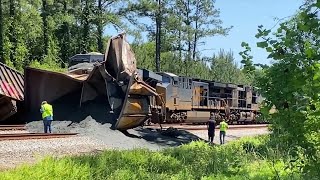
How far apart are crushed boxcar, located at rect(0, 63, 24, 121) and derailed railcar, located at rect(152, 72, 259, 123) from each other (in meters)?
6.97

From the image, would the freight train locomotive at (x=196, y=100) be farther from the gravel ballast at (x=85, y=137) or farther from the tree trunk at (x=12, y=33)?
the tree trunk at (x=12, y=33)

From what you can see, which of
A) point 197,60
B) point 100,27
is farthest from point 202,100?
point 197,60

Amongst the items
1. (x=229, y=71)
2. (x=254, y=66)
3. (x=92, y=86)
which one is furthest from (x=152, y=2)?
(x=254, y=66)

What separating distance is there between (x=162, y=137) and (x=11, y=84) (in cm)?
772

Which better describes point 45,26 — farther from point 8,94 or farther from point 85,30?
point 8,94

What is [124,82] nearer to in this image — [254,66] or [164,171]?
[164,171]

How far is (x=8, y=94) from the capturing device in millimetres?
19734

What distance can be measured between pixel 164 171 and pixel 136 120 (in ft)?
31.9

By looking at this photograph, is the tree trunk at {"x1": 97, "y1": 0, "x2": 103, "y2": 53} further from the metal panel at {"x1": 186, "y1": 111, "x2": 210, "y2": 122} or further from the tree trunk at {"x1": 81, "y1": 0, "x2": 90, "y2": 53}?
the metal panel at {"x1": 186, "y1": 111, "x2": 210, "y2": 122}

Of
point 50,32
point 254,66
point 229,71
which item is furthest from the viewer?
point 229,71

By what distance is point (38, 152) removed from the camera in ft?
41.2

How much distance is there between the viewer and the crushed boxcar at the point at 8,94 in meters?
19.7

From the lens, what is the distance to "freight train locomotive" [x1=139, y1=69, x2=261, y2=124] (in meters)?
24.6

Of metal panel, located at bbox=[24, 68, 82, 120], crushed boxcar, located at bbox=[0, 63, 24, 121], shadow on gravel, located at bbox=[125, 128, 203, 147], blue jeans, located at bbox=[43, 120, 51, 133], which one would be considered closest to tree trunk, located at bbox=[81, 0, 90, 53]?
crushed boxcar, located at bbox=[0, 63, 24, 121]
